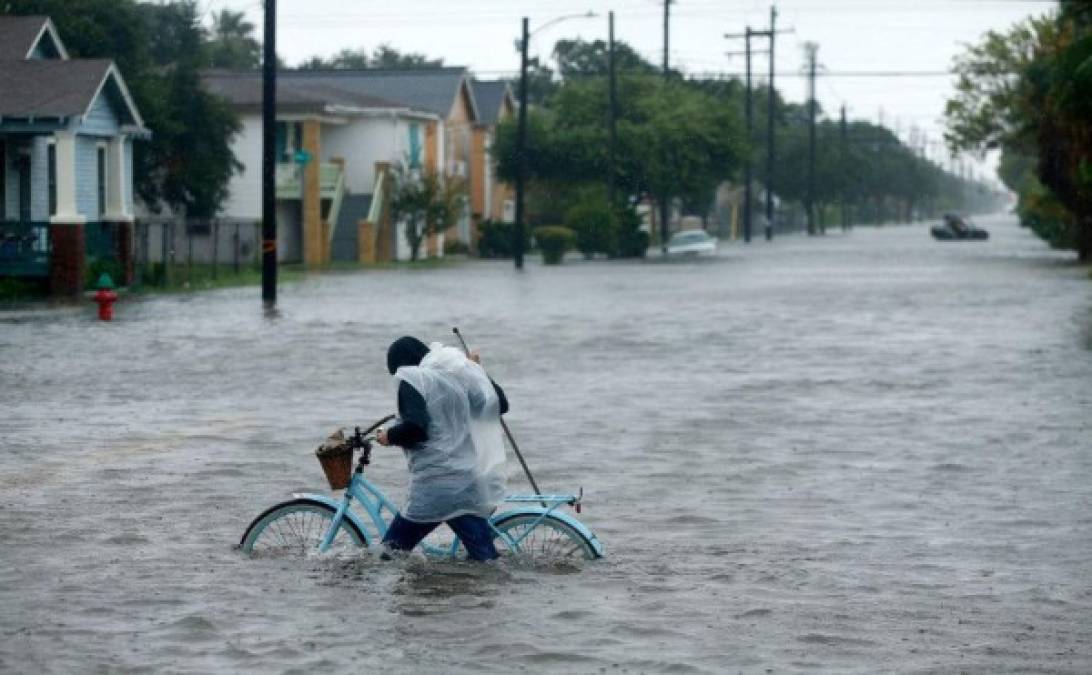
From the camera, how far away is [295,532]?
11.1 m

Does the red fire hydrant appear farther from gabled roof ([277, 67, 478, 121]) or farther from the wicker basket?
gabled roof ([277, 67, 478, 121])

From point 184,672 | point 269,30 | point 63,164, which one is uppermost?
point 269,30

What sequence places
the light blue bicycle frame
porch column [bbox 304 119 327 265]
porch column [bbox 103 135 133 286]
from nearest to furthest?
the light blue bicycle frame < porch column [bbox 103 135 133 286] < porch column [bbox 304 119 327 265]

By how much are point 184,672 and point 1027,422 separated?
1144 centimetres

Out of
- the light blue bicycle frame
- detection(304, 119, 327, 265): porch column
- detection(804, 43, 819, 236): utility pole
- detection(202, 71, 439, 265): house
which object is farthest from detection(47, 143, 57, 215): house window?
detection(804, 43, 819, 236): utility pole

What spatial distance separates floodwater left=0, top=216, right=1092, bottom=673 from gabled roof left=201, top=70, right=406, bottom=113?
35.5 m

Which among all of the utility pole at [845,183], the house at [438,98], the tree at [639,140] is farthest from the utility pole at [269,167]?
the utility pole at [845,183]

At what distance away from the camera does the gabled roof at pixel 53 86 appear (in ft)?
129

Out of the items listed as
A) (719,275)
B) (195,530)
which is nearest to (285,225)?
(719,275)

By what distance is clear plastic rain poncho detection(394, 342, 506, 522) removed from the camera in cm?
1039

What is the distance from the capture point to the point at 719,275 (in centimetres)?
5688

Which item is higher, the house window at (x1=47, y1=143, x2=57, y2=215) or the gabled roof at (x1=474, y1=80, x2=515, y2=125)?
the gabled roof at (x1=474, y1=80, x2=515, y2=125)

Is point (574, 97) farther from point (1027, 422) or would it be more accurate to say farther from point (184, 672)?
point (184, 672)

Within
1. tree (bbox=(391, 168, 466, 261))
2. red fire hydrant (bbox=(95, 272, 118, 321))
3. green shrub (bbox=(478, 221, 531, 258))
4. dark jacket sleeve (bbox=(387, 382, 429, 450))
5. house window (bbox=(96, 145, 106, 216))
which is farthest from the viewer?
green shrub (bbox=(478, 221, 531, 258))
